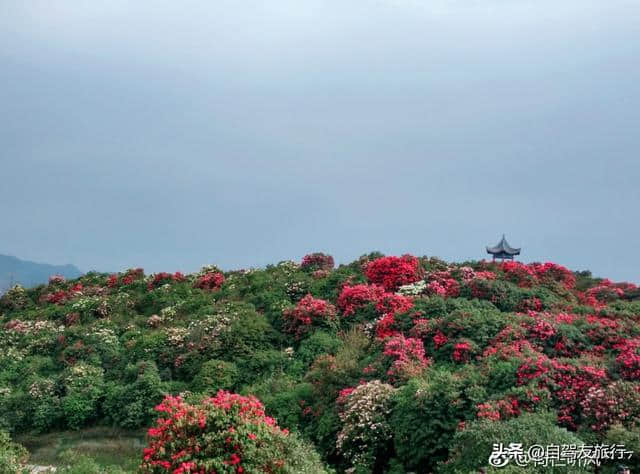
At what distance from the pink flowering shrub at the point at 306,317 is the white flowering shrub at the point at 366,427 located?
595 cm

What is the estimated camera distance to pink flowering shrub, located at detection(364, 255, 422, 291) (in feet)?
70.6

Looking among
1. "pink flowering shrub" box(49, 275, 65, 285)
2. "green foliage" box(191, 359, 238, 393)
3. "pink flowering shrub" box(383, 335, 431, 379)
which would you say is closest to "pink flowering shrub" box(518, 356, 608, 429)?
"pink flowering shrub" box(383, 335, 431, 379)

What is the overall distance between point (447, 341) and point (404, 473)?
12.9ft

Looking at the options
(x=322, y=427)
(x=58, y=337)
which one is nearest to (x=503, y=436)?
(x=322, y=427)

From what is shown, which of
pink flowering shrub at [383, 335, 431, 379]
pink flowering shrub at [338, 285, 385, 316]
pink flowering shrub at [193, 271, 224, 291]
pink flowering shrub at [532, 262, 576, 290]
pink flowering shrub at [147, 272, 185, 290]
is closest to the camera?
pink flowering shrub at [383, 335, 431, 379]

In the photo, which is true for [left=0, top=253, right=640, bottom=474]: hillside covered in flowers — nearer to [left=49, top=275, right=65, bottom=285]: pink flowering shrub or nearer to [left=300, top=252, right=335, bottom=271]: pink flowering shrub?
[left=300, top=252, right=335, bottom=271]: pink flowering shrub

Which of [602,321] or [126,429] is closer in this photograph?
[602,321]

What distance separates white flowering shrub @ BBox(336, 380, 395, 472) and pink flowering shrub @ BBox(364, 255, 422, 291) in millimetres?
9045

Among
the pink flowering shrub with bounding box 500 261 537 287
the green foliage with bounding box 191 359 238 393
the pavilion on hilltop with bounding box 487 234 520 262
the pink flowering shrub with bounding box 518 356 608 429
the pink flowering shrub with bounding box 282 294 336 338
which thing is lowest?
the green foliage with bounding box 191 359 238 393

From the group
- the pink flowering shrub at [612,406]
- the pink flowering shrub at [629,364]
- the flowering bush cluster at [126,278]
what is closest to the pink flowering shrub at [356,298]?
the pink flowering shrub at [629,364]

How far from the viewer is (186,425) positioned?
9031mm

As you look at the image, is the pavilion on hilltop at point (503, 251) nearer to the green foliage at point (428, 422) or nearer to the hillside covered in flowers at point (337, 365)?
the hillside covered in flowers at point (337, 365)

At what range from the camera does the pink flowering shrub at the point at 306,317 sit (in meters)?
18.5

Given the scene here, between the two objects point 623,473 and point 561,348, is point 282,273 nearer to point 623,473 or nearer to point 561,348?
point 561,348
